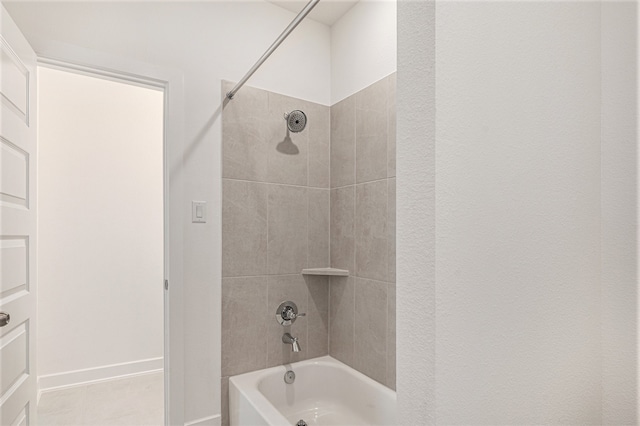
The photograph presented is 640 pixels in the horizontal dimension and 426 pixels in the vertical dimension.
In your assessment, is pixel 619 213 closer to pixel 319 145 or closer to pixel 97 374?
pixel 319 145

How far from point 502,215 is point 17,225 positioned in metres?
1.65

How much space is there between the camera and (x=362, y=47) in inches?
81.0

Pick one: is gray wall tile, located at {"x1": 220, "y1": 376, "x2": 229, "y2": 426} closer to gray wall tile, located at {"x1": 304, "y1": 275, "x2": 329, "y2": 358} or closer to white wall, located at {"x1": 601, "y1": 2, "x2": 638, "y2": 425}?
gray wall tile, located at {"x1": 304, "y1": 275, "x2": 329, "y2": 358}

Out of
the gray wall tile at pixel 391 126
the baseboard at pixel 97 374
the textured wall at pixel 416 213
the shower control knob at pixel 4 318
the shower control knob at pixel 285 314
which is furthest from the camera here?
the baseboard at pixel 97 374

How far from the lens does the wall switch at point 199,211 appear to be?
1.85 meters

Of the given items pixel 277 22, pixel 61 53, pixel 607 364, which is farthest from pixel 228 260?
pixel 607 364

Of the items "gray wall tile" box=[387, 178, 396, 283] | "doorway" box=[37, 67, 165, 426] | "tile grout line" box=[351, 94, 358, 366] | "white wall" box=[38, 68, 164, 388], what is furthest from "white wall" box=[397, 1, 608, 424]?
"white wall" box=[38, 68, 164, 388]

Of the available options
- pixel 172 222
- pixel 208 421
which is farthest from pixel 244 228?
pixel 208 421

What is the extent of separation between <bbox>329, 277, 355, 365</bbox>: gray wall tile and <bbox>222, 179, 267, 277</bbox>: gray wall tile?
1.51ft

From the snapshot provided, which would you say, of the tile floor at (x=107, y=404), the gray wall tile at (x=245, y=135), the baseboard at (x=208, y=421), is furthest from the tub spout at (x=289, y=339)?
the tile floor at (x=107, y=404)

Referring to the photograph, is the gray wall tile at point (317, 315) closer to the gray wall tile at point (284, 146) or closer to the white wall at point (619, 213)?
the gray wall tile at point (284, 146)

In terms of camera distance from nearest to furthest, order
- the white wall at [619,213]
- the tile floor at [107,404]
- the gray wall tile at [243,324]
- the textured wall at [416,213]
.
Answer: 1. the textured wall at [416,213]
2. the white wall at [619,213]
3. the gray wall tile at [243,324]
4. the tile floor at [107,404]

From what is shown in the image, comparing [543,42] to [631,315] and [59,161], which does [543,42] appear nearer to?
[631,315]

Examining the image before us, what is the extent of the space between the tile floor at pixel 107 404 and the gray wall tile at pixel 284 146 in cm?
172
